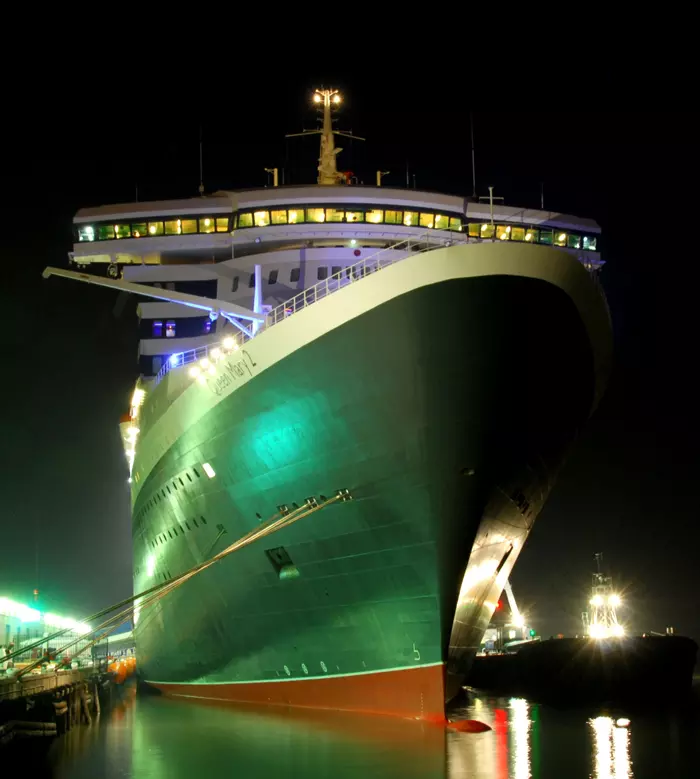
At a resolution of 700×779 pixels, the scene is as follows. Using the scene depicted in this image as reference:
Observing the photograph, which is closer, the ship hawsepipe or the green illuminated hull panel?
the ship hawsepipe

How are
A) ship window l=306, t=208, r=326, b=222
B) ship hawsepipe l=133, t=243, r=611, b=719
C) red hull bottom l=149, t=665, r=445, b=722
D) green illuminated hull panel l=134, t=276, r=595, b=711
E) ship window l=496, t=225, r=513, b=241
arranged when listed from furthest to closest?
1. ship window l=496, t=225, r=513, b=241
2. ship window l=306, t=208, r=326, b=222
3. red hull bottom l=149, t=665, r=445, b=722
4. green illuminated hull panel l=134, t=276, r=595, b=711
5. ship hawsepipe l=133, t=243, r=611, b=719

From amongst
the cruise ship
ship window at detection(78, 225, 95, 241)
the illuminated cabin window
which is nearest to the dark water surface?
the cruise ship

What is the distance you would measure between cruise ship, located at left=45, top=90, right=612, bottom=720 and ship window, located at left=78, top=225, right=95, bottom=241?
9476mm

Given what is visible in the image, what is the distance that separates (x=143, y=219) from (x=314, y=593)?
1689cm

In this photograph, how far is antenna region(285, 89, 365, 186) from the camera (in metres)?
30.2

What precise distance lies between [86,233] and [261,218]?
21.4 ft

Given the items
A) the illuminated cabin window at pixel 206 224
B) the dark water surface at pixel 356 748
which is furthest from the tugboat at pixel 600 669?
the illuminated cabin window at pixel 206 224

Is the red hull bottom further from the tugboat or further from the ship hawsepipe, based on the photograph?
the tugboat

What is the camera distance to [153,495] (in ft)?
76.8

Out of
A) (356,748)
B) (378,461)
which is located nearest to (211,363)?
(378,461)

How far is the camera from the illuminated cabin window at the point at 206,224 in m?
29.2

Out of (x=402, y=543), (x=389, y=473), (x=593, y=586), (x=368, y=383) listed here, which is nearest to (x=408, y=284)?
(x=368, y=383)

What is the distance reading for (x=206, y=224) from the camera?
29344mm

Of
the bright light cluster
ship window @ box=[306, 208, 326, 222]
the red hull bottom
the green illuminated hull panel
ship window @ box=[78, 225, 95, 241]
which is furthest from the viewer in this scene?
ship window @ box=[78, 225, 95, 241]
